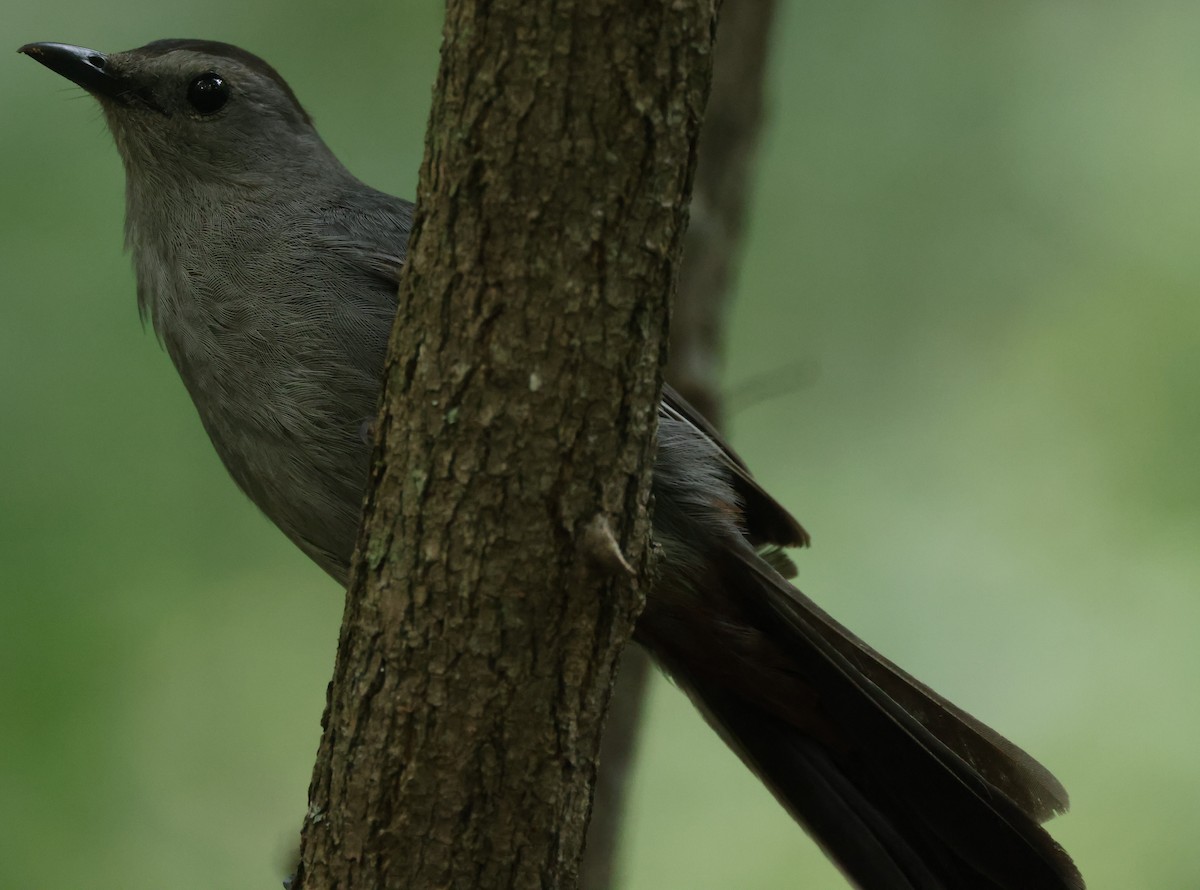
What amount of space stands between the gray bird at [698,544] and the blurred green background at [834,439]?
162cm

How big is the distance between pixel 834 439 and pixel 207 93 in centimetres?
368

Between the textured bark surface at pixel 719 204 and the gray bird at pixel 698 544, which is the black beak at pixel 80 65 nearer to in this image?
the gray bird at pixel 698 544

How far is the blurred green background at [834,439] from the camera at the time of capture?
19.1 feet

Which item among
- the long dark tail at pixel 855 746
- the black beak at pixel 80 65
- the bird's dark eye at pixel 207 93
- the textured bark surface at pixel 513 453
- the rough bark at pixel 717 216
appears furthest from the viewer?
the rough bark at pixel 717 216

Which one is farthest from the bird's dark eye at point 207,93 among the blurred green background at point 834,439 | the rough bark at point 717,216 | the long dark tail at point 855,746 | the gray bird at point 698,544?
the long dark tail at point 855,746

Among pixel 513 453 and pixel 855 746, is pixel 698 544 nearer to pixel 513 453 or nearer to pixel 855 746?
pixel 855 746

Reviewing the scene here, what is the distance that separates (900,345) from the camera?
7.33 meters

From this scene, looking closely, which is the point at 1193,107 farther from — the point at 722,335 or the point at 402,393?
the point at 402,393

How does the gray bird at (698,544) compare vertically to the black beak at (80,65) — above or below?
below

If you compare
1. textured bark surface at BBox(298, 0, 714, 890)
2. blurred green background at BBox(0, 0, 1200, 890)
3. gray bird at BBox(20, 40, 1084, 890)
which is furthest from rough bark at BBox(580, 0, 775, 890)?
textured bark surface at BBox(298, 0, 714, 890)

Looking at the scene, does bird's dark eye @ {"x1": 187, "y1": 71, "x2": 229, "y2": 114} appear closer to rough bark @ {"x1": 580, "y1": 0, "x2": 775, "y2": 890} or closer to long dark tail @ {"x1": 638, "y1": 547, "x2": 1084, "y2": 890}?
rough bark @ {"x1": 580, "y1": 0, "x2": 775, "y2": 890}

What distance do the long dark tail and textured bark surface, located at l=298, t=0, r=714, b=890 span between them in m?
1.22

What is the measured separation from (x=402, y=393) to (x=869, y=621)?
4.02 m

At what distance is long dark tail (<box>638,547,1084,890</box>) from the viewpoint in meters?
3.58
